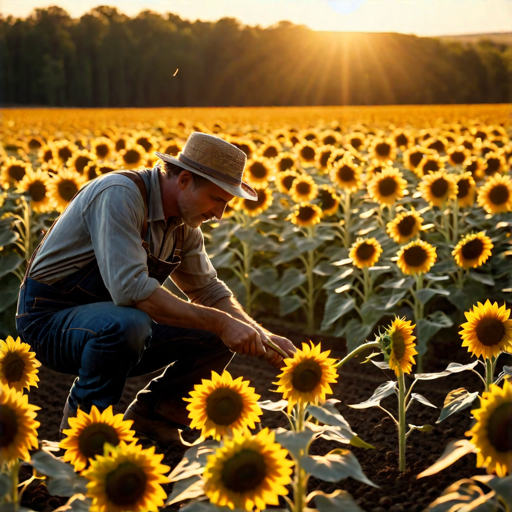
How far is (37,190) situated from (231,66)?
31.1 m

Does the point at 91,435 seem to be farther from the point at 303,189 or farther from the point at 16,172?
the point at 16,172

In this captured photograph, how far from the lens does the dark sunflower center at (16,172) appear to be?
6.16 metres

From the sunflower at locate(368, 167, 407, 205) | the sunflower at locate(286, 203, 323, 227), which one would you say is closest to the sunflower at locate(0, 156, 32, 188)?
the sunflower at locate(286, 203, 323, 227)

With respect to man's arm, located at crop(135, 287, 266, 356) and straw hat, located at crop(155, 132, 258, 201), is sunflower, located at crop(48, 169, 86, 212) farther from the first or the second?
man's arm, located at crop(135, 287, 266, 356)

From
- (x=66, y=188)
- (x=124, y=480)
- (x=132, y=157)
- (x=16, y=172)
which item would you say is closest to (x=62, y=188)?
(x=66, y=188)

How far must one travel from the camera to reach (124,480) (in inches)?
81.4

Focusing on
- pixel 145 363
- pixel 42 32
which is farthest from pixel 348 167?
pixel 42 32

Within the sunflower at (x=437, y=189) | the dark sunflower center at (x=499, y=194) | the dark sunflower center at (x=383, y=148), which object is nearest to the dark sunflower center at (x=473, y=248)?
the sunflower at (x=437, y=189)

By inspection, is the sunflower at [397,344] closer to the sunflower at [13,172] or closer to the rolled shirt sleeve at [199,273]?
the rolled shirt sleeve at [199,273]

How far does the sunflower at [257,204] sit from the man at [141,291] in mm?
2180

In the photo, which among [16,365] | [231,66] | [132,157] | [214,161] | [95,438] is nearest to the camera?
[95,438]

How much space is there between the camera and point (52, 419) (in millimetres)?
4047

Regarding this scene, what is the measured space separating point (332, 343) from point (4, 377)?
9.77 ft

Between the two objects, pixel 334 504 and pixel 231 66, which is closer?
pixel 334 504
